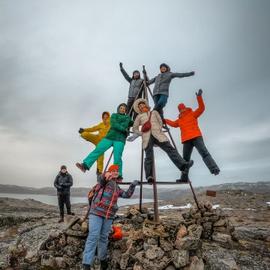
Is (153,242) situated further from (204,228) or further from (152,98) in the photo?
(152,98)

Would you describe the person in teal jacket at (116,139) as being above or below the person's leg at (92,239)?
above

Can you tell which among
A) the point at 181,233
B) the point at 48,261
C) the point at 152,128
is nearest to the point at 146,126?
the point at 152,128

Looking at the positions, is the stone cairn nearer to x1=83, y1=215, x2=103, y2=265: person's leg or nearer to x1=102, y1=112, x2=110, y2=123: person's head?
x1=83, y1=215, x2=103, y2=265: person's leg

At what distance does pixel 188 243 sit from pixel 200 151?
11.2 feet

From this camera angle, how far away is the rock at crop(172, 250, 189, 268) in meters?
5.43

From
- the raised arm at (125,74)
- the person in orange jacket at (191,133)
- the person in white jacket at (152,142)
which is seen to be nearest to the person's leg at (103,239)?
the person in white jacket at (152,142)

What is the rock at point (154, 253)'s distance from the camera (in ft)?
18.5

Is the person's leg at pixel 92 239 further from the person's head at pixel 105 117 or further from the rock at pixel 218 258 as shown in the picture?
the person's head at pixel 105 117

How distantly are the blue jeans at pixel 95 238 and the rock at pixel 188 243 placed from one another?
1.76 meters

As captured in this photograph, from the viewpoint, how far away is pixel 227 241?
26.2 feet

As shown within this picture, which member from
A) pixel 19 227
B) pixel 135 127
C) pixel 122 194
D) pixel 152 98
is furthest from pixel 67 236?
pixel 19 227

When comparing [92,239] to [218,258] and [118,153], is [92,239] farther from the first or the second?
[218,258]

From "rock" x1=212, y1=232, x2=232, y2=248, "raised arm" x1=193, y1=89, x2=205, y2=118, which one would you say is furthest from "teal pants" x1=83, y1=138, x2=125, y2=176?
"rock" x1=212, y1=232, x2=232, y2=248

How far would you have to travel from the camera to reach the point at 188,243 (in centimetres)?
578
